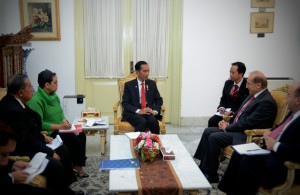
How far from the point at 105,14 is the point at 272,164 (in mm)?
4026

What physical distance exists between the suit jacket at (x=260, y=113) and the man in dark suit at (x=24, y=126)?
1974 millimetres

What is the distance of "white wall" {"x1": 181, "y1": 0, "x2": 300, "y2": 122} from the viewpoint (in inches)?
220

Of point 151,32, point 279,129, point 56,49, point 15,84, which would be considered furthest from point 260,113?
point 56,49

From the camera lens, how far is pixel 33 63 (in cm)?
545

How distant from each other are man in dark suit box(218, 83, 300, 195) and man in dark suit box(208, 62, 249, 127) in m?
1.40

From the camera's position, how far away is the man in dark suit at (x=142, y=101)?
4184 millimetres

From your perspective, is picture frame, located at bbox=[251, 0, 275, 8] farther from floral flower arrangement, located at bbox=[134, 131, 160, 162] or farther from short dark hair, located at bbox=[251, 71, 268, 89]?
floral flower arrangement, located at bbox=[134, 131, 160, 162]

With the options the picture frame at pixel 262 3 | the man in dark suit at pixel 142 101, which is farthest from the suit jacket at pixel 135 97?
the picture frame at pixel 262 3

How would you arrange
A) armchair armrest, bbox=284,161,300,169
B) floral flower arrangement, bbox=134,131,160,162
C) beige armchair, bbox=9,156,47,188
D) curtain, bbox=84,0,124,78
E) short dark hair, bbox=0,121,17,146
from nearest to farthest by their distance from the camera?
short dark hair, bbox=0,121,17,146 → armchair armrest, bbox=284,161,300,169 → beige armchair, bbox=9,156,47,188 → floral flower arrangement, bbox=134,131,160,162 → curtain, bbox=84,0,124,78

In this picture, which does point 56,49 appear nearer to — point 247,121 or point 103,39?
point 103,39

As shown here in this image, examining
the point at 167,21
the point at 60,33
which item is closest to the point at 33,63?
the point at 60,33

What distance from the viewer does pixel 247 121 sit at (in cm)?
333

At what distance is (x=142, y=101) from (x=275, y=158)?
229 cm

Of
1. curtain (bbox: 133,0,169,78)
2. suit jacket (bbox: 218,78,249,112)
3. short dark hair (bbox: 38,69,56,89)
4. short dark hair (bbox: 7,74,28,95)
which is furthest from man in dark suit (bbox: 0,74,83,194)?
curtain (bbox: 133,0,169,78)
